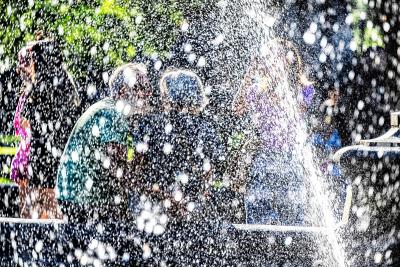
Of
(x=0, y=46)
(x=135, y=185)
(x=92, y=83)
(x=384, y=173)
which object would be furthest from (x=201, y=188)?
(x=0, y=46)

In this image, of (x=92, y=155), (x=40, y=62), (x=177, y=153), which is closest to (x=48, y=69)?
(x=40, y=62)

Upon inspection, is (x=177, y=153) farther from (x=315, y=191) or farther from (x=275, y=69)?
(x=275, y=69)

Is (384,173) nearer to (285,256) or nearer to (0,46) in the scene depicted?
(285,256)

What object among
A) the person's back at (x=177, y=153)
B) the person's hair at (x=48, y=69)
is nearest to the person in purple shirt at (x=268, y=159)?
the person's back at (x=177, y=153)

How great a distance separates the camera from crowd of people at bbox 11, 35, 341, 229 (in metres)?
3.16

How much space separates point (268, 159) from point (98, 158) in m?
1.05

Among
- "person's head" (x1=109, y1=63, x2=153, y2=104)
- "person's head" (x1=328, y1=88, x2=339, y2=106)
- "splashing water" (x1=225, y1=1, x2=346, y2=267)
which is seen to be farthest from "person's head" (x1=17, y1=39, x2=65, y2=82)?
"person's head" (x1=328, y1=88, x2=339, y2=106)

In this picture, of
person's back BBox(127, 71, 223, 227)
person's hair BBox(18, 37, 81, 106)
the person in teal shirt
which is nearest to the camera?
person's back BBox(127, 71, 223, 227)

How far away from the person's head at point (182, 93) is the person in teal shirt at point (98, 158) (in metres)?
0.14

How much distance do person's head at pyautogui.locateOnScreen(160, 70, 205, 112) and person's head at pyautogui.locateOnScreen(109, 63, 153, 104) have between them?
14cm

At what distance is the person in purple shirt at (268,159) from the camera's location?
371cm

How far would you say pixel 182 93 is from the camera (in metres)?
3.19

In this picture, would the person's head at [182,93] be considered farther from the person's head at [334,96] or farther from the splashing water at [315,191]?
the person's head at [334,96]

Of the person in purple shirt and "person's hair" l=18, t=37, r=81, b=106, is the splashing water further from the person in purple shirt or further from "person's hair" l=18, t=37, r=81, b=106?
"person's hair" l=18, t=37, r=81, b=106
